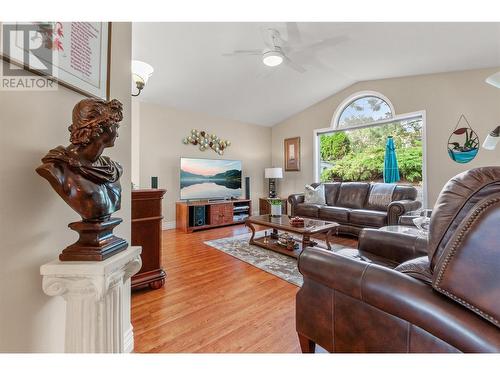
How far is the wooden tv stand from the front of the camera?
435cm

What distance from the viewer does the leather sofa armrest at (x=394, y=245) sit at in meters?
1.47

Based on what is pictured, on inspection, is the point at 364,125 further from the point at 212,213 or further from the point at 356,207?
the point at 212,213

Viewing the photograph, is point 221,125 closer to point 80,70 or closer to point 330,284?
point 80,70

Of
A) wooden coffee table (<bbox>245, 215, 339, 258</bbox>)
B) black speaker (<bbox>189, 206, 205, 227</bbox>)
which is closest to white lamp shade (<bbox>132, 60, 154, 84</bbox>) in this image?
wooden coffee table (<bbox>245, 215, 339, 258</bbox>)

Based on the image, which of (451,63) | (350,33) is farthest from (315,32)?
(451,63)

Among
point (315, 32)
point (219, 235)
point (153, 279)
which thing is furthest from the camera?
point (219, 235)

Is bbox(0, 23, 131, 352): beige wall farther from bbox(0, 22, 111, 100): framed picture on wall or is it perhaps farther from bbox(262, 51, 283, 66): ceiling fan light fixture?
bbox(262, 51, 283, 66): ceiling fan light fixture

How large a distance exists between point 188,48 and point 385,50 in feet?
8.66

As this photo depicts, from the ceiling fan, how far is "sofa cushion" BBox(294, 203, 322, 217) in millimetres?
2477

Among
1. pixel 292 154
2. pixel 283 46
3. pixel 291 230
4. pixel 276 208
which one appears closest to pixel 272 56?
pixel 283 46

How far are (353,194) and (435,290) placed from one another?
3.81m

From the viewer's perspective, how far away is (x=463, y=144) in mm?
3607

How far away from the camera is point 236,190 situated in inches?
210

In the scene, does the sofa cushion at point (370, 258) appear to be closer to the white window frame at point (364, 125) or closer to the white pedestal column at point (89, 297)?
the white pedestal column at point (89, 297)
